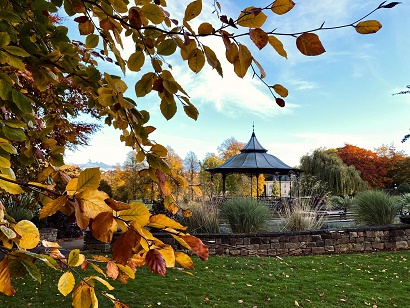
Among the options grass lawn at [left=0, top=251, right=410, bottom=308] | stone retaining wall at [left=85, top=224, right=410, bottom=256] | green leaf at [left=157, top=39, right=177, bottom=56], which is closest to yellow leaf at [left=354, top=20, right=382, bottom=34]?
green leaf at [left=157, top=39, right=177, bottom=56]

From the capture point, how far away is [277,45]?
2.73 ft

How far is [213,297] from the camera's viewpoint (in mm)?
4293

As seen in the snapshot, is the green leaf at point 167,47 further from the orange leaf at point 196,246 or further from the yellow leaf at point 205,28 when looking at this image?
the orange leaf at point 196,246

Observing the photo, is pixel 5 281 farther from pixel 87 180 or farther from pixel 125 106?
pixel 125 106

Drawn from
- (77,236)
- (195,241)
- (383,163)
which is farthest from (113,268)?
(383,163)

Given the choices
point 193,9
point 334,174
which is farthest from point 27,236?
point 334,174

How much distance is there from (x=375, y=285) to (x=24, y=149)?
497 centimetres

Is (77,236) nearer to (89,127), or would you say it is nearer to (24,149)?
(89,127)

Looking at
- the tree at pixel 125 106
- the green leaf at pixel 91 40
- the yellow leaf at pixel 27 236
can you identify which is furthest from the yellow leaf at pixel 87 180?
the green leaf at pixel 91 40

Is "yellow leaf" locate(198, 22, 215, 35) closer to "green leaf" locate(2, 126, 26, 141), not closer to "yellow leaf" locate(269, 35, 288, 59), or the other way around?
"yellow leaf" locate(269, 35, 288, 59)

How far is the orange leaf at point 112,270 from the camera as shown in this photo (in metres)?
0.91

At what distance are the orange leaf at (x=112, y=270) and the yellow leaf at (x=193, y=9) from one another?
68 cm

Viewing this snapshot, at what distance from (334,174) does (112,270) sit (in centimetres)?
2625

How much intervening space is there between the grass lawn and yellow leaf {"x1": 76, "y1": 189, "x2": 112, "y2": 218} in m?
3.59
